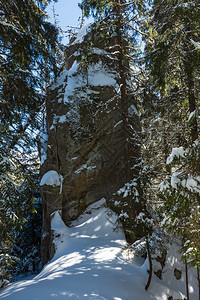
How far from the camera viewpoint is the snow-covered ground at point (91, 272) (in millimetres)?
4777

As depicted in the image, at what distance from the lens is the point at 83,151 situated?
11852mm

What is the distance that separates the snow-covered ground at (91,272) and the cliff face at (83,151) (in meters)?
1.24

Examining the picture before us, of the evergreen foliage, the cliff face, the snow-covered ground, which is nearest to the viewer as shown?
the snow-covered ground

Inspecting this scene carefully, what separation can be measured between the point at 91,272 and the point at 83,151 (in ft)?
22.1

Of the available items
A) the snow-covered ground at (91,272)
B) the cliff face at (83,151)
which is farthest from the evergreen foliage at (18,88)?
the cliff face at (83,151)

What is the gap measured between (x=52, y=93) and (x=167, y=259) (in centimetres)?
1104

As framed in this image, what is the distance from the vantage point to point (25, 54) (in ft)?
18.5

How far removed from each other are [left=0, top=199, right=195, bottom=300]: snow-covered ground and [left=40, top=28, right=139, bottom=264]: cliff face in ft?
4.07

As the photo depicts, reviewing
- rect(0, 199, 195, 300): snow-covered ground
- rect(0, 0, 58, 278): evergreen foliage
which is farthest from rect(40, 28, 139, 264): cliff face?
rect(0, 0, 58, 278): evergreen foliage

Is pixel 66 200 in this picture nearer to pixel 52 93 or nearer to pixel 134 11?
pixel 52 93

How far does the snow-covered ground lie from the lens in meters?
4.78

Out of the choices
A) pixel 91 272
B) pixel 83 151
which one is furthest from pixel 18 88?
pixel 83 151

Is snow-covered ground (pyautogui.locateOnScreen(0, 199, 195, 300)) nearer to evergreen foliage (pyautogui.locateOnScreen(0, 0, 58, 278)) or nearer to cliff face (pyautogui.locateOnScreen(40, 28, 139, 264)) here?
cliff face (pyautogui.locateOnScreen(40, 28, 139, 264))

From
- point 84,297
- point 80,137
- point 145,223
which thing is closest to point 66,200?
point 80,137
